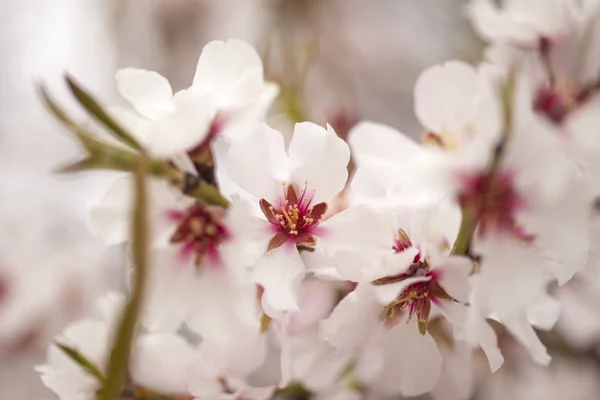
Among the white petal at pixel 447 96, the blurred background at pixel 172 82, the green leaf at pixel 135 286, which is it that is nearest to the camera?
the green leaf at pixel 135 286

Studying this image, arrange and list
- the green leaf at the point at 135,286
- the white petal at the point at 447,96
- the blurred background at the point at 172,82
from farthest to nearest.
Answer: the blurred background at the point at 172,82, the white petal at the point at 447,96, the green leaf at the point at 135,286

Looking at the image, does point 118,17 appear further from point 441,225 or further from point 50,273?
point 441,225

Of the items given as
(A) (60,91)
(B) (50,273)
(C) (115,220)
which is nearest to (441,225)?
(C) (115,220)

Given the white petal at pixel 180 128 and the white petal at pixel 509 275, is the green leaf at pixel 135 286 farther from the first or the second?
the white petal at pixel 509 275

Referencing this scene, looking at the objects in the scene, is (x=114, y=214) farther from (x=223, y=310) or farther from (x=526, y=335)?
(x=526, y=335)

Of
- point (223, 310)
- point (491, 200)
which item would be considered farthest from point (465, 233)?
point (223, 310)

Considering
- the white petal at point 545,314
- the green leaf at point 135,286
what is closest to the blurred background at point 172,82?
the white petal at point 545,314

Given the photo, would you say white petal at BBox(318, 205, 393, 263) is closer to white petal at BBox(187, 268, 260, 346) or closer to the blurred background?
white petal at BBox(187, 268, 260, 346)
